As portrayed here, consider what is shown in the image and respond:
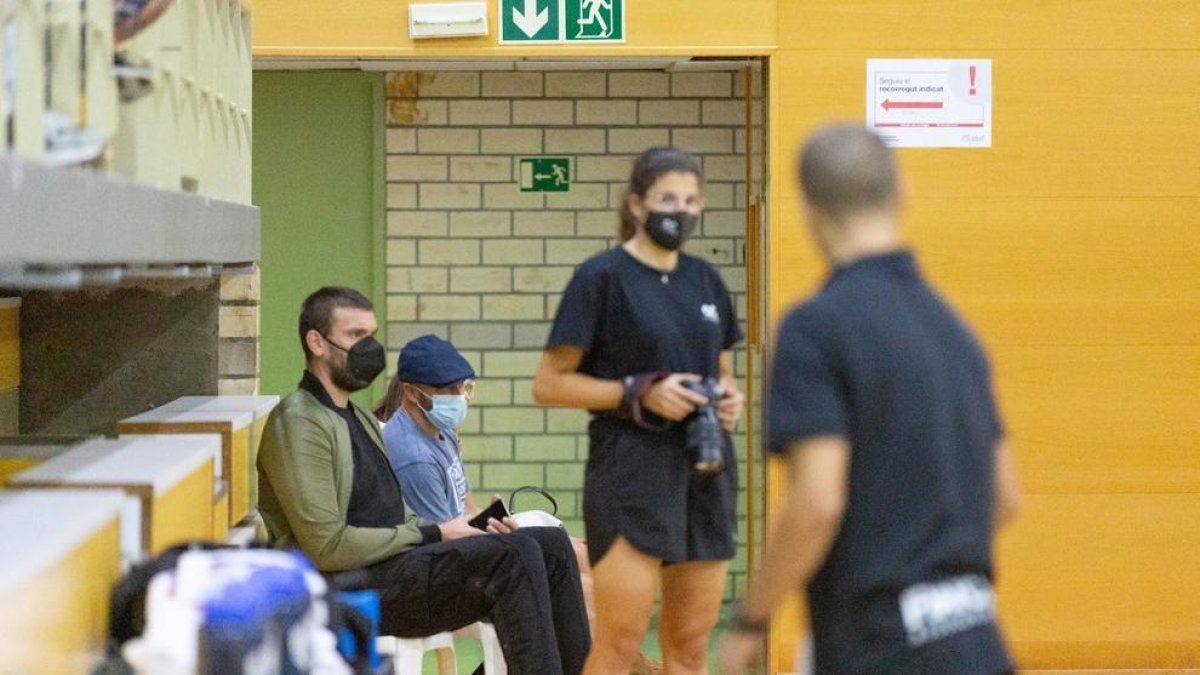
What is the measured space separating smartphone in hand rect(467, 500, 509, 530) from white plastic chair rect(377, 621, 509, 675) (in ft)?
0.88

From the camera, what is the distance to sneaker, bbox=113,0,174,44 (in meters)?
3.04

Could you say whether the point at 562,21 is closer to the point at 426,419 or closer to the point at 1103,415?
the point at 426,419

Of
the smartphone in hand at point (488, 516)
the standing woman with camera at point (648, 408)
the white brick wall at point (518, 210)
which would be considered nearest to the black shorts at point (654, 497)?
the standing woman with camera at point (648, 408)

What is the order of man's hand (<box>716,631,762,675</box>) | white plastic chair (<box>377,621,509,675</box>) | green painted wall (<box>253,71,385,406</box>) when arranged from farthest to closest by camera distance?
green painted wall (<box>253,71,385,406</box>) < white plastic chair (<box>377,621,509,675</box>) < man's hand (<box>716,631,762,675</box>)

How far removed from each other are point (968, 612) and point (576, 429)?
16.8 ft

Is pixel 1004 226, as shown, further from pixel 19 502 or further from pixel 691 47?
pixel 19 502

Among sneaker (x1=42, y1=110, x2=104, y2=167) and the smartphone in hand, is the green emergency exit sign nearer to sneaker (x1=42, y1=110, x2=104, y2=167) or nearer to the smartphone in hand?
the smartphone in hand

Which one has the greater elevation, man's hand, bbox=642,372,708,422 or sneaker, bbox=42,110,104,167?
sneaker, bbox=42,110,104,167

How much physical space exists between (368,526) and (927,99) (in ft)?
7.59

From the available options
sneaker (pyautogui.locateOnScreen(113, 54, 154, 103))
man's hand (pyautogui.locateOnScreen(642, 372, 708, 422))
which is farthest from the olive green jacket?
sneaker (pyautogui.locateOnScreen(113, 54, 154, 103))

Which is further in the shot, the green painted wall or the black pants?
the green painted wall

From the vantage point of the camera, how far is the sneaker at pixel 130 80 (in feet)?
9.95

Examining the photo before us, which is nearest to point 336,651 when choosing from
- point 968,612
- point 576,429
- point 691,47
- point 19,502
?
point 19,502

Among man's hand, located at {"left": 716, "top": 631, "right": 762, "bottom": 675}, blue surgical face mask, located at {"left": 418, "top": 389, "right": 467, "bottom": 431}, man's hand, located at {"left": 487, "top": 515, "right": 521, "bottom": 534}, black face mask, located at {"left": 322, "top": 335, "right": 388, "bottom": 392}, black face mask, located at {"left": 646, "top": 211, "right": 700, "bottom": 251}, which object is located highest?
black face mask, located at {"left": 646, "top": 211, "right": 700, "bottom": 251}
